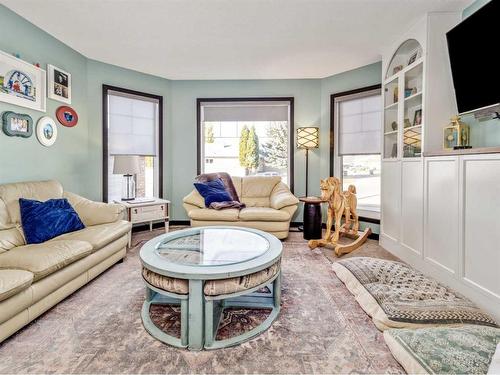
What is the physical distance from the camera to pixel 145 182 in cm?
458

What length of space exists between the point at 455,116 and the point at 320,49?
174cm

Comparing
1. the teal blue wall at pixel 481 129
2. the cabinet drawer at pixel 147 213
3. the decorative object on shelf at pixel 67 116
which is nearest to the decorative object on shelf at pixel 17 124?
the decorative object on shelf at pixel 67 116

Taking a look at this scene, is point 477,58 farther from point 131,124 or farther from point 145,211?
point 131,124

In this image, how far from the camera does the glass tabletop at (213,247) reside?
5.97ft

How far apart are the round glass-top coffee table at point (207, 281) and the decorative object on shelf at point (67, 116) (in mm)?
2329

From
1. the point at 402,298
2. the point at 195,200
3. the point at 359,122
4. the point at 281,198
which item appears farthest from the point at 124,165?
the point at 359,122

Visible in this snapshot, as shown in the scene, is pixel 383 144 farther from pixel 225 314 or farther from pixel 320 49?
pixel 225 314

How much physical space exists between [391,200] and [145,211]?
127 inches

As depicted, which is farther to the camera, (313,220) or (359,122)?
(359,122)

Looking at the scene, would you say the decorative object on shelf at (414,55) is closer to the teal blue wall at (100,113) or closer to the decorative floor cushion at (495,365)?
the teal blue wall at (100,113)

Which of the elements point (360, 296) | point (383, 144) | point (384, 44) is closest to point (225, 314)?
point (360, 296)

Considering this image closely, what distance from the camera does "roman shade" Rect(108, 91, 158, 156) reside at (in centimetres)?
410

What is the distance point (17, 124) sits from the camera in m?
2.73

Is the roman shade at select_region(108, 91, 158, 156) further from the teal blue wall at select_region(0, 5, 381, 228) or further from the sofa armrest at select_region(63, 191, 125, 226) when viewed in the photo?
the sofa armrest at select_region(63, 191, 125, 226)
